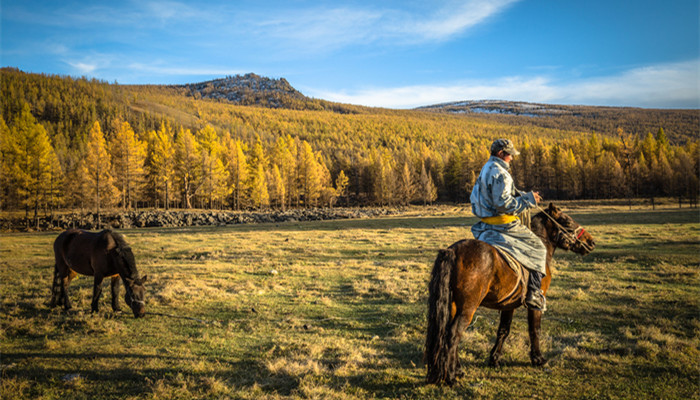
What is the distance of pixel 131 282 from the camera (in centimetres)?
809

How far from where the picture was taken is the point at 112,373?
17.8ft

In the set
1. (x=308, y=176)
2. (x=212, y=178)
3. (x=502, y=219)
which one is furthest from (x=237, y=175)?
(x=502, y=219)

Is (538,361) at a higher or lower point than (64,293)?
lower

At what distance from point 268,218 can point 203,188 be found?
16.4 m

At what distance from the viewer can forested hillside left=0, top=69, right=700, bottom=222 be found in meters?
43.2

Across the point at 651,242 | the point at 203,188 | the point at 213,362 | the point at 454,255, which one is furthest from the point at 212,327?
the point at 203,188

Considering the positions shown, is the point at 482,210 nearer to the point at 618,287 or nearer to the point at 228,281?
the point at 618,287

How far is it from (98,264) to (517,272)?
941 centimetres

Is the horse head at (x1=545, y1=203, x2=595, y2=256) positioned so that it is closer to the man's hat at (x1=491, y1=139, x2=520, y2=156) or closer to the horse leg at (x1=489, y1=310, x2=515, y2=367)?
the man's hat at (x1=491, y1=139, x2=520, y2=156)

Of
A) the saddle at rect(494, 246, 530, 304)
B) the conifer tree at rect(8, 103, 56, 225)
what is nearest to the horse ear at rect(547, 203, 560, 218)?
the saddle at rect(494, 246, 530, 304)

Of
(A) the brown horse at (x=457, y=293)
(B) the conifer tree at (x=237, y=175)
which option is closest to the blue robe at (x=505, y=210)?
(A) the brown horse at (x=457, y=293)

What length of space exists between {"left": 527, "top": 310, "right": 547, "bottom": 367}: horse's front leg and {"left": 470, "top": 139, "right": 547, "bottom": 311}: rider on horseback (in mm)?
256

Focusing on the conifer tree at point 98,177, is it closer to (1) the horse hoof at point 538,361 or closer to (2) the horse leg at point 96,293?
(2) the horse leg at point 96,293

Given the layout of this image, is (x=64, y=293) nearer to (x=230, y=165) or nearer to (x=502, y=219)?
(x=502, y=219)
